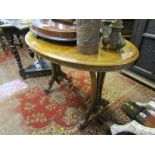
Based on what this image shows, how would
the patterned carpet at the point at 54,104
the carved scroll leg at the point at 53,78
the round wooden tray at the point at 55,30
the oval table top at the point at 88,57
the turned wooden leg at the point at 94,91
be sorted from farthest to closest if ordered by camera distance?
the carved scroll leg at the point at 53,78
the patterned carpet at the point at 54,104
the turned wooden leg at the point at 94,91
the round wooden tray at the point at 55,30
the oval table top at the point at 88,57

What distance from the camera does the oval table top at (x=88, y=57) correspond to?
0.82 m

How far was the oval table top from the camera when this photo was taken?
0.82 m

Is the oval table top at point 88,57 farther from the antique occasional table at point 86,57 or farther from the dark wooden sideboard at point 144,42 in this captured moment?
the dark wooden sideboard at point 144,42

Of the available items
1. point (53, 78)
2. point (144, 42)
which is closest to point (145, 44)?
point (144, 42)

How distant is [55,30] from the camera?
1.01 metres

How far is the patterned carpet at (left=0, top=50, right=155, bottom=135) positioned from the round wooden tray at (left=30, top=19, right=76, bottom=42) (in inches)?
33.1

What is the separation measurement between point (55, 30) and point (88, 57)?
0.34 meters

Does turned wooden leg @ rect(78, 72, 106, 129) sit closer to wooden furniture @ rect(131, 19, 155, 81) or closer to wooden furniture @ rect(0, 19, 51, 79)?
wooden furniture @ rect(131, 19, 155, 81)

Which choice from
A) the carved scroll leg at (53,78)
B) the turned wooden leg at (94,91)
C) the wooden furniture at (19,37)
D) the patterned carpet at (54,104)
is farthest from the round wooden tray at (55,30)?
the patterned carpet at (54,104)

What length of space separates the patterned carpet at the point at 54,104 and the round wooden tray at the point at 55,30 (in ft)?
2.76

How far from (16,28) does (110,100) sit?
1.44m

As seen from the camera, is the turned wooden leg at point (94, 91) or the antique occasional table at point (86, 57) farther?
the turned wooden leg at point (94, 91)

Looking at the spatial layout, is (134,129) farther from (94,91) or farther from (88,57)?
(88,57)

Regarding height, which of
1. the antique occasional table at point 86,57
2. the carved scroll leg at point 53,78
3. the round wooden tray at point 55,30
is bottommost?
the carved scroll leg at point 53,78
